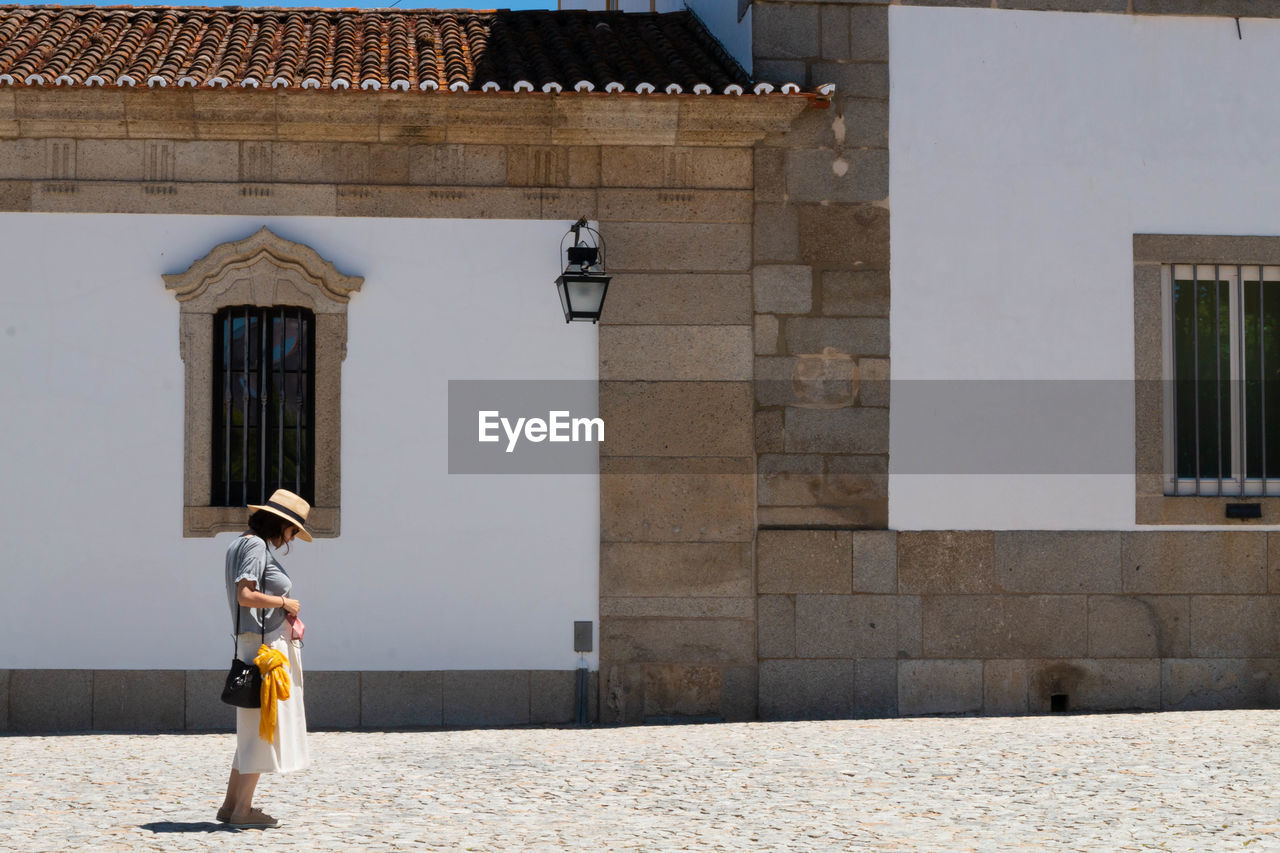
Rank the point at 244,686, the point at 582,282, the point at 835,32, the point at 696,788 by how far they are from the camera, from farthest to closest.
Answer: the point at 835,32 < the point at 582,282 < the point at 696,788 < the point at 244,686

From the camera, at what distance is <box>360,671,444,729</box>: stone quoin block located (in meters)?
8.89

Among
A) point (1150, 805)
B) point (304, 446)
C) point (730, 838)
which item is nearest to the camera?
point (730, 838)

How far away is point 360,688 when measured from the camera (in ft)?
29.1

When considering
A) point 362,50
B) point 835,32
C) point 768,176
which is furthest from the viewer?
point 362,50

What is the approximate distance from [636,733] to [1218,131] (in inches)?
214

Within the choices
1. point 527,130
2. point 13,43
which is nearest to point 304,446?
point 527,130

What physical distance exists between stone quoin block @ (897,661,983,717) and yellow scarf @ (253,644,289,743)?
180 inches

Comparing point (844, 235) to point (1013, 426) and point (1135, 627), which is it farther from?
point (1135, 627)

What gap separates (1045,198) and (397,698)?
5.22m

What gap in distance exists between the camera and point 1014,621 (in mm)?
9188

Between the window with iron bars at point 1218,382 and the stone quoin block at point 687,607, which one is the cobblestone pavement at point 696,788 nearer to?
the stone quoin block at point 687,607

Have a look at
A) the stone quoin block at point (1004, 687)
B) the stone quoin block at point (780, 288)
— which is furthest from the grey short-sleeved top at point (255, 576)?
the stone quoin block at point (1004, 687)

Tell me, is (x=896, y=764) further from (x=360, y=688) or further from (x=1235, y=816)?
(x=360, y=688)

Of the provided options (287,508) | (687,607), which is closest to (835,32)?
(687,607)
